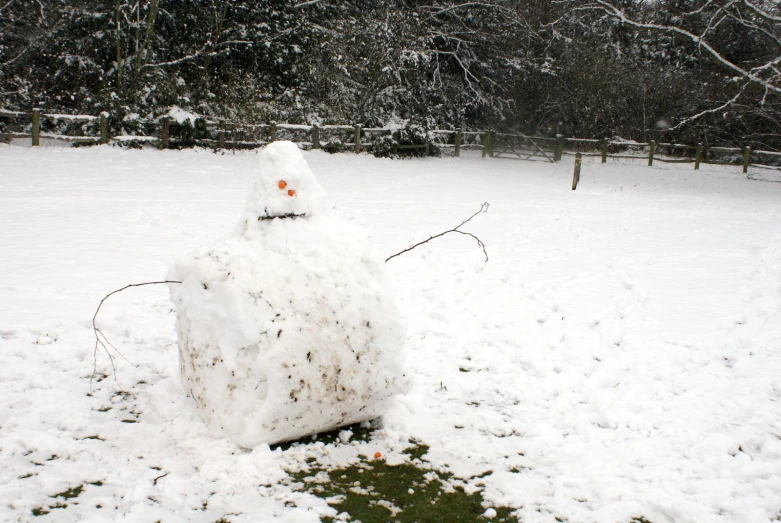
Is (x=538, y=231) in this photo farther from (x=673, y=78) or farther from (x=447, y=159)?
(x=673, y=78)

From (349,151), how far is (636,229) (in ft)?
44.5

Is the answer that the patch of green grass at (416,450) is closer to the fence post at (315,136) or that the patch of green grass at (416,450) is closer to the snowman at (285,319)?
the snowman at (285,319)

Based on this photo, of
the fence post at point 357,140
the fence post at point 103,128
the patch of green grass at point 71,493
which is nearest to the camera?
the patch of green grass at point 71,493

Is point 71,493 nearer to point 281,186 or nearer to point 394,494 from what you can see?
point 394,494

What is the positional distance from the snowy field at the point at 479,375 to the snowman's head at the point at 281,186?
45 cm

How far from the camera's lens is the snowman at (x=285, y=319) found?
3.57m

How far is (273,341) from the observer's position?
3.55 meters

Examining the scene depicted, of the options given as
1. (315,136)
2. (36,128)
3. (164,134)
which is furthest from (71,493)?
(315,136)

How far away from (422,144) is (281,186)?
20388 mm

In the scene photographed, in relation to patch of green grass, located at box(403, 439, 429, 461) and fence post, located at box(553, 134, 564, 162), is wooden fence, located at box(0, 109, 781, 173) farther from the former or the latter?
patch of green grass, located at box(403, 439, 429, 461)

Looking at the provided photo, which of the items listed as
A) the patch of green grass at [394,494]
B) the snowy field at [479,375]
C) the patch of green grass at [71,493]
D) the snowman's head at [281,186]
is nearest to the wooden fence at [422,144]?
the snowy field at [479,375]

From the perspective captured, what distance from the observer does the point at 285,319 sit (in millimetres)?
3607

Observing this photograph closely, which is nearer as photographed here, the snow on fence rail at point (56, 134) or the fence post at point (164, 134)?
the snow on fence rail at point (56, 134)

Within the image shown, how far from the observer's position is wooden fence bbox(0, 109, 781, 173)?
64.8ft
